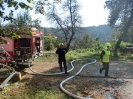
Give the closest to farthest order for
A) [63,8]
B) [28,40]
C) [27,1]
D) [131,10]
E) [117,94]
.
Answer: [27,1]
[117,94]
[28,40]
[131,10]
[63,8]

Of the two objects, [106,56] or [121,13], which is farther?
[121,13]

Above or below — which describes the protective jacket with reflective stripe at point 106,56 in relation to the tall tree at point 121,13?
below

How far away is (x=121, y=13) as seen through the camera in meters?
21.6

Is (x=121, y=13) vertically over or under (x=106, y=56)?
over

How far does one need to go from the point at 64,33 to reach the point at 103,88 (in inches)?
784

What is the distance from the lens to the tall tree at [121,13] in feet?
67.7

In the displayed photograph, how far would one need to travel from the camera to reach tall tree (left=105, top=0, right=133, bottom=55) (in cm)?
2062

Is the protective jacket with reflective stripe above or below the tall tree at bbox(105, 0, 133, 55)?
below

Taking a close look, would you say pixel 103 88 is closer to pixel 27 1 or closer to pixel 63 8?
pixel 27 1

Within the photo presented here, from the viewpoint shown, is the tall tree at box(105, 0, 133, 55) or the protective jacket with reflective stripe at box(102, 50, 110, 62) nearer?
the protective jacket with reflective stripe at box(102, 50, 110, 62)

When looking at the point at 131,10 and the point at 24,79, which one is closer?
the point at 24,79

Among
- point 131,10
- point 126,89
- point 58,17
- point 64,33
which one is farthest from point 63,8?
point 126,89

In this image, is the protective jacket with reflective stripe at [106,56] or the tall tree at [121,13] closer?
the protective jacket with reflective stripe at [106,56]

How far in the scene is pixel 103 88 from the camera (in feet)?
21.2
